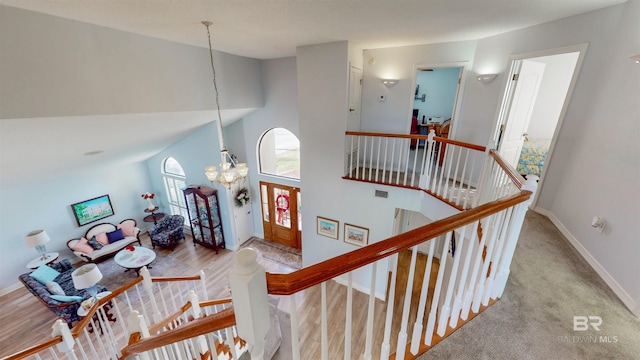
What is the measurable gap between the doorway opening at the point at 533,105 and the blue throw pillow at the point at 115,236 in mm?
8819

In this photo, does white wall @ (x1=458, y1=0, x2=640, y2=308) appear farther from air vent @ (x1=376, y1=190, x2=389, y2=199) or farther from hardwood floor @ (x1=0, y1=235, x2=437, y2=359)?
hardwood floor @ (x1=0, y1=235, x2=437, y2=359)

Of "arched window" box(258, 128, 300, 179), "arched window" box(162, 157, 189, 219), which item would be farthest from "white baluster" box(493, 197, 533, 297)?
"arched window" box(162, 157, 189, 219)

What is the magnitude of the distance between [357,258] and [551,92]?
5.41 m

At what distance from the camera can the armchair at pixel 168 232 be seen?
647 cm

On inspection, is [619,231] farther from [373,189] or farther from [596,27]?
[373,189]

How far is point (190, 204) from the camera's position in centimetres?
648

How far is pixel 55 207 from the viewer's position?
5.74m

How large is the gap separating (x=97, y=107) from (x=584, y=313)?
16.6ft

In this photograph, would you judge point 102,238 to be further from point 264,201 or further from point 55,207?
point 264,201

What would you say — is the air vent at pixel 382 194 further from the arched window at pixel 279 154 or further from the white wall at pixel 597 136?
the arched window at pixel 279 154

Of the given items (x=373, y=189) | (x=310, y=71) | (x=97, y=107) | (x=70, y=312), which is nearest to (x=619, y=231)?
(x=373, y=189)

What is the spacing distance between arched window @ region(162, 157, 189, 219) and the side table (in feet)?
9.12

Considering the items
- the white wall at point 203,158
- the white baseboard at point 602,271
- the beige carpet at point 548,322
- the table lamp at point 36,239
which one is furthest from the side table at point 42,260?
the white baseboard at point 602,271

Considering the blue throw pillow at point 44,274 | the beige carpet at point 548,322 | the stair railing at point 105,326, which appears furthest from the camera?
the blue throw pillow at point 44,274
